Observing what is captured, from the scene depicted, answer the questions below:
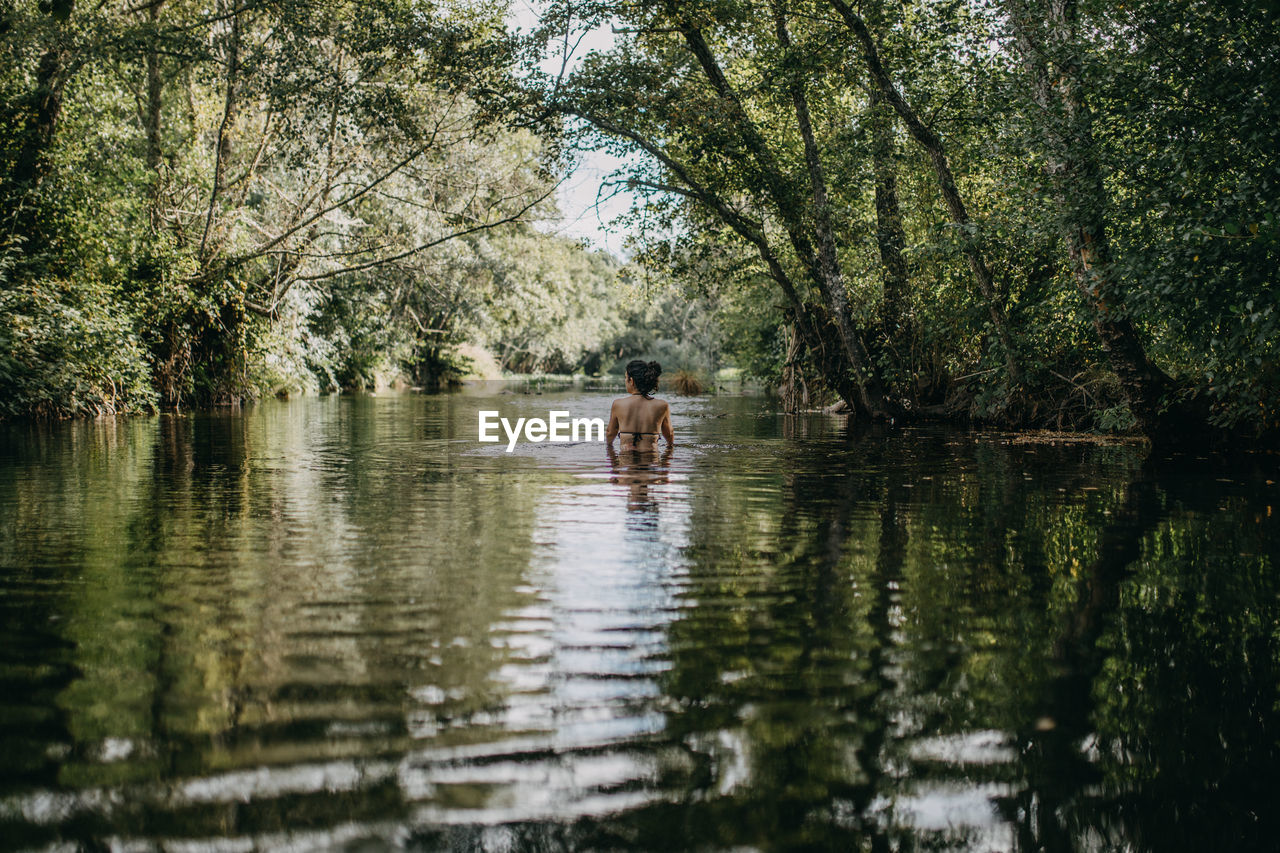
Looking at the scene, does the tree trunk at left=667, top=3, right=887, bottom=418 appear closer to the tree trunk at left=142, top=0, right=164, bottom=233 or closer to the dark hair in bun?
the dark hair in bun

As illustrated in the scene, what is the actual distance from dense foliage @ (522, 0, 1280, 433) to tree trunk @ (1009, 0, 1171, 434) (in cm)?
4

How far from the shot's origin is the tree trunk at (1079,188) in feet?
41.4

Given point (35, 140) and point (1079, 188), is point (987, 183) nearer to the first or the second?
point (1079, 188)

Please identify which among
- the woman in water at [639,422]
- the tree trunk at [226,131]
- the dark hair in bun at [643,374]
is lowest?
the woman in water at [639,422]

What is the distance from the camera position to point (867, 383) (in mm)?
21719

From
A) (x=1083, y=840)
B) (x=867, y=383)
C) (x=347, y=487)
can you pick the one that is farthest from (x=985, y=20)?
(x=1083, y=840)

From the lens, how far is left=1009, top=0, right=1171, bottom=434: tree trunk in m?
12.6

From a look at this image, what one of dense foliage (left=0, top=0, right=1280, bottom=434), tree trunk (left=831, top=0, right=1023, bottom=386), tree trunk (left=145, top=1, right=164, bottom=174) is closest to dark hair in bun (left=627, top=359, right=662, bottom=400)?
dense foliage (left=0, top=0, right=1280, bottom=434)

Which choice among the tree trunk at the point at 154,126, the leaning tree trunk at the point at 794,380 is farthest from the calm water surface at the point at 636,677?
the tree trunk at the point at 154,126

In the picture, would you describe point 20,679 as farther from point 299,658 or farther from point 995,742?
point 995,742

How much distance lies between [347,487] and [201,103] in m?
21.1

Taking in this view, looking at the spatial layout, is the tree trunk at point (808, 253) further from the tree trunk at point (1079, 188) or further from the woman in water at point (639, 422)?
the woman in water at point (639, 422)

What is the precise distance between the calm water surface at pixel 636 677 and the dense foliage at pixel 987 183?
4.14 meters

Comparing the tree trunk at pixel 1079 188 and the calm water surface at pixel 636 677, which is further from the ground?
the tree trunk at pixel 1079 188
